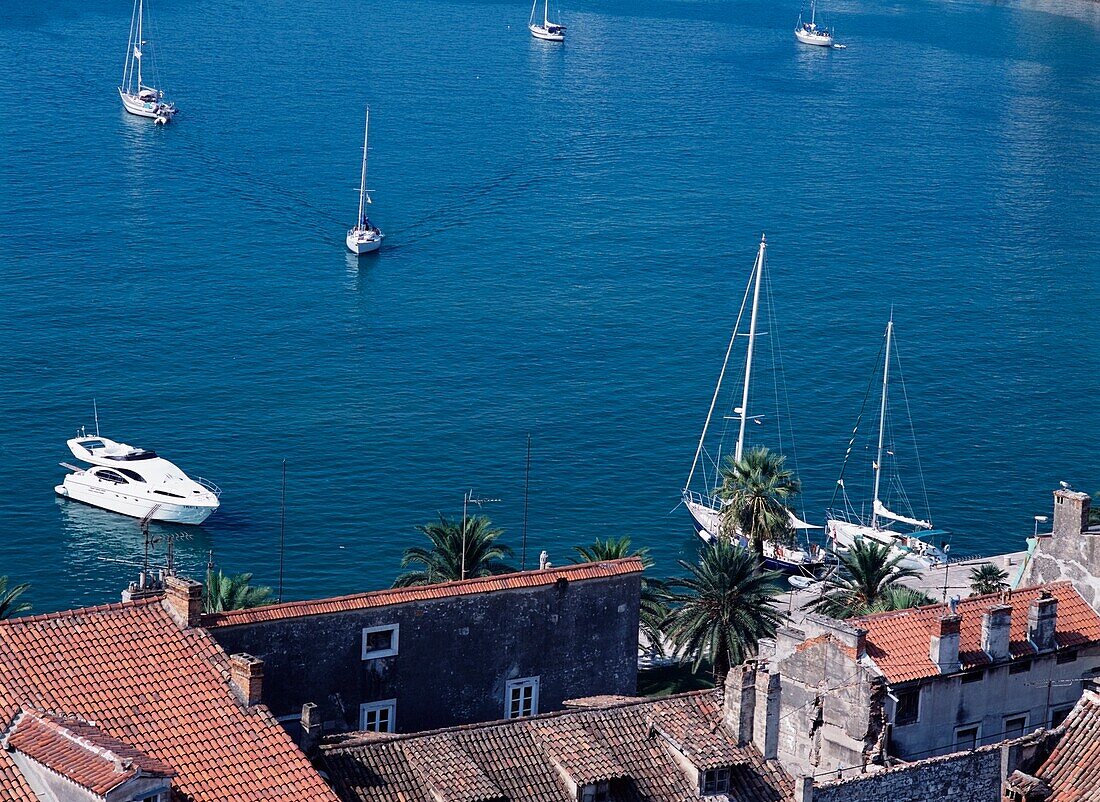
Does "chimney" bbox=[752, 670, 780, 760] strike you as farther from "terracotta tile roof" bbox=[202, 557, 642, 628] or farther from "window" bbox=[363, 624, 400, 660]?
"window" bbox=[363, 624, 400, 660]

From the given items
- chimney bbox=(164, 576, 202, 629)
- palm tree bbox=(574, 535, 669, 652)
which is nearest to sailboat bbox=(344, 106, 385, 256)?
palm tree bbox=(574, 535, 669, 652)

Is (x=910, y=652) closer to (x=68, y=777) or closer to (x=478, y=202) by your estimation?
(x=68, y=777)

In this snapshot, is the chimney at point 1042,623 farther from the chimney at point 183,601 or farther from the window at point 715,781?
the chimney at point 183,601

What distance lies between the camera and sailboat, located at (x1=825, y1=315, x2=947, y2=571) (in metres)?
99.2

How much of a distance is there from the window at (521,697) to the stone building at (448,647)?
39 mm

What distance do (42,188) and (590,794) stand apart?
142 metres

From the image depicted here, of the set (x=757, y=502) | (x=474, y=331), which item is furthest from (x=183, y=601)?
(x=474, y=331)

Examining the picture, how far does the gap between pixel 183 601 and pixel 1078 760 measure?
67.0 ft

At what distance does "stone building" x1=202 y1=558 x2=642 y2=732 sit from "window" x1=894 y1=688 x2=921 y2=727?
800cm

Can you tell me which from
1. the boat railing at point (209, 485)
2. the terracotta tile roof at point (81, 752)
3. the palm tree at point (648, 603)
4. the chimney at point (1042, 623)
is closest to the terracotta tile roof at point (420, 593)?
the terracotta tile roof at point (81, 752)

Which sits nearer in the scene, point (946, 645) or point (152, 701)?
point (152, 701)

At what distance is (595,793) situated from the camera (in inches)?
1597

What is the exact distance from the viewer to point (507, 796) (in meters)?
39.8

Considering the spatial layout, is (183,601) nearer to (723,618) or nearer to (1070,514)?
(1070,514)
